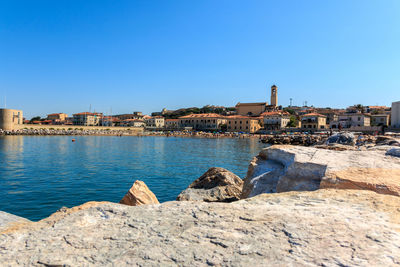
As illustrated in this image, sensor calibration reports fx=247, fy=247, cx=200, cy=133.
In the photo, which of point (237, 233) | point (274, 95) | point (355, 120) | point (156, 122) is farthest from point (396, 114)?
point (156, 122)

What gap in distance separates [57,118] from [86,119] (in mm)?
27017

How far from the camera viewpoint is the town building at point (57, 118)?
122562mm

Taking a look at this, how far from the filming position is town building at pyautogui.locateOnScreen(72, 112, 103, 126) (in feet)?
370

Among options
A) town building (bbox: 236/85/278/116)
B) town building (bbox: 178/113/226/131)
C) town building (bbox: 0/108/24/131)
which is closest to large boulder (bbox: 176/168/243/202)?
town building (bbox: 0/108/24/131)

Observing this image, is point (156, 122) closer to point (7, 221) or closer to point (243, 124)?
point (243, 124)

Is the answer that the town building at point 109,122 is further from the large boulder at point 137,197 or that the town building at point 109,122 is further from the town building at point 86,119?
the large boulder at point 137,197

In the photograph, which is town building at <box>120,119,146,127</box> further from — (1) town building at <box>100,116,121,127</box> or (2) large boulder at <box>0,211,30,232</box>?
(2) large boulder at <box>0,211,30,232</box>

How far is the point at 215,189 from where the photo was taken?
8.21 metres

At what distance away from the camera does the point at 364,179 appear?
12.5 ft

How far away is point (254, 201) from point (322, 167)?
1.76m

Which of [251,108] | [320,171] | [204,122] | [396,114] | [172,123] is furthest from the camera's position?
[172,123]

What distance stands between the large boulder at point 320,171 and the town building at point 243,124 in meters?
84.4

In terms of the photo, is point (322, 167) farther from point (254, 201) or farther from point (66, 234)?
point (66, 234)

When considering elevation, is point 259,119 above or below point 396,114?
above
